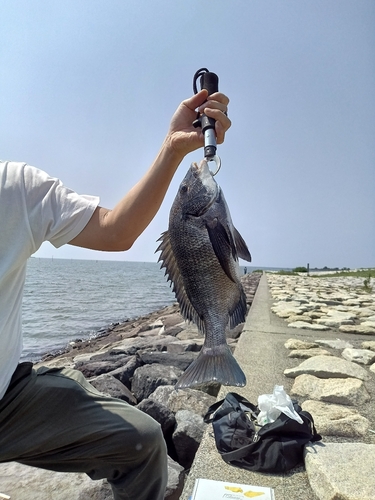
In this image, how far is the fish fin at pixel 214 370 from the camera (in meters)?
1.53

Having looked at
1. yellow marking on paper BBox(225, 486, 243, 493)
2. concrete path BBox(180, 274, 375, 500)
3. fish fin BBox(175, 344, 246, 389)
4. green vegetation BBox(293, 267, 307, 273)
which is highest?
fish fin BBox(175, 344, 246, 389)

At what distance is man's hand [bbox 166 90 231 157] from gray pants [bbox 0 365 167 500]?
1.41 meters

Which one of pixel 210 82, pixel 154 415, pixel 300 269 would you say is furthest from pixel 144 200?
pixel 300 269

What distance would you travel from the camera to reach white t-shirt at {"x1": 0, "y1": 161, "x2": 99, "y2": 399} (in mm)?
1804

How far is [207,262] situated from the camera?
1.73 meters

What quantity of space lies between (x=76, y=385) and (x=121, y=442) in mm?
388

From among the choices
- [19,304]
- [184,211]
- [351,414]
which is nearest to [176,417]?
[351,414]

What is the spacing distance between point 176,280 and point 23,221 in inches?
31.9

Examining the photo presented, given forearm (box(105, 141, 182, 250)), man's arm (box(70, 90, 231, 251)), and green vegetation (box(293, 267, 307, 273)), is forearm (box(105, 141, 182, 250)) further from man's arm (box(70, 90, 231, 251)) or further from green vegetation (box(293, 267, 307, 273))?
green vegetation (box(293, 267, 307, 273))

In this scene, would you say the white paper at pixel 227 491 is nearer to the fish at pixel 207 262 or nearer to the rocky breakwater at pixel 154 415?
the rocky breakwater at pixel 154 415

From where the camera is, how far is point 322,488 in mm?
2133

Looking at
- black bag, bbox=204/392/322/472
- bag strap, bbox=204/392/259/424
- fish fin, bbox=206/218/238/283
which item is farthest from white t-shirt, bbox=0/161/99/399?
bag strap, bbox=204/392/259/424

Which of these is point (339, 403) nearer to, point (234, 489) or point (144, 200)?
point (234, 489)

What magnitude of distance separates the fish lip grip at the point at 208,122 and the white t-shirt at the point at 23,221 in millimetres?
672
